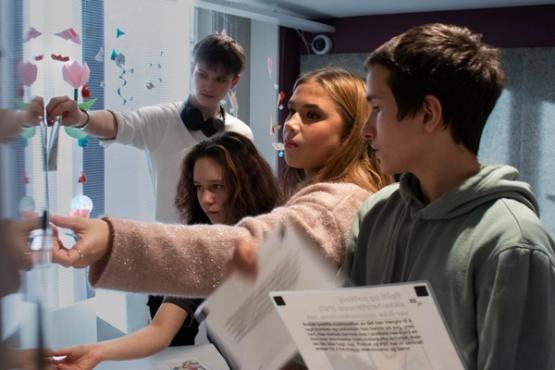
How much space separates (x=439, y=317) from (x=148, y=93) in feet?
8.29

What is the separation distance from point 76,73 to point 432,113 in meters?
2.00

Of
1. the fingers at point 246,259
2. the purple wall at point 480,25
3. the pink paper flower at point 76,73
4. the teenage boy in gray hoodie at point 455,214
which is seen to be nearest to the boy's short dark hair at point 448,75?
the teenage boy in gray hoodie at point 455,214

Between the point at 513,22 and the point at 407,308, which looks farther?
the point at 513,22

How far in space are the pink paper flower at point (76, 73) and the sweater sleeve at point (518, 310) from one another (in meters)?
2.12

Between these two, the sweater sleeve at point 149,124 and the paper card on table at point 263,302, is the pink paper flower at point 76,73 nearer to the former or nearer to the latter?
the sweater sleeve at point 149,124

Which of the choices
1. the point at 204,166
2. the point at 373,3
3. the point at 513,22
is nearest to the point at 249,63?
the point at 373,3

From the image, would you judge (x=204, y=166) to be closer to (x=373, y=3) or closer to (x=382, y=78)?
(x=382, y=78)

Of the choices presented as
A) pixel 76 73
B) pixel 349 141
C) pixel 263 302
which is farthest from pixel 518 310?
pixel 76 73

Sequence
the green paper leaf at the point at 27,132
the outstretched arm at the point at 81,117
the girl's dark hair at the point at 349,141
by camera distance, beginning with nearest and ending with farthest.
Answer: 1. the green paper leaf at the point at 27,132
2. the girl's dark hair at the point at 349,141
3. the outstretched arm at the point at 81,117

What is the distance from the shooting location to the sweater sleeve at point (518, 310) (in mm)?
758

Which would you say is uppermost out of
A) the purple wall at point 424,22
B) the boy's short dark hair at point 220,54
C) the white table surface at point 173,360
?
the purple wall at point 424,22

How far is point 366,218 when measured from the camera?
37.7 inches

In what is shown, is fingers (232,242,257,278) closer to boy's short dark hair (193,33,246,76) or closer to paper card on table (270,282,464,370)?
paper card on table (270,282,464,370)

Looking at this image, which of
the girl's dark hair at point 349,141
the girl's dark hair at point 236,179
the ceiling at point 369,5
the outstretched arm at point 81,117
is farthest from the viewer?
the ceiling at point 369,5
